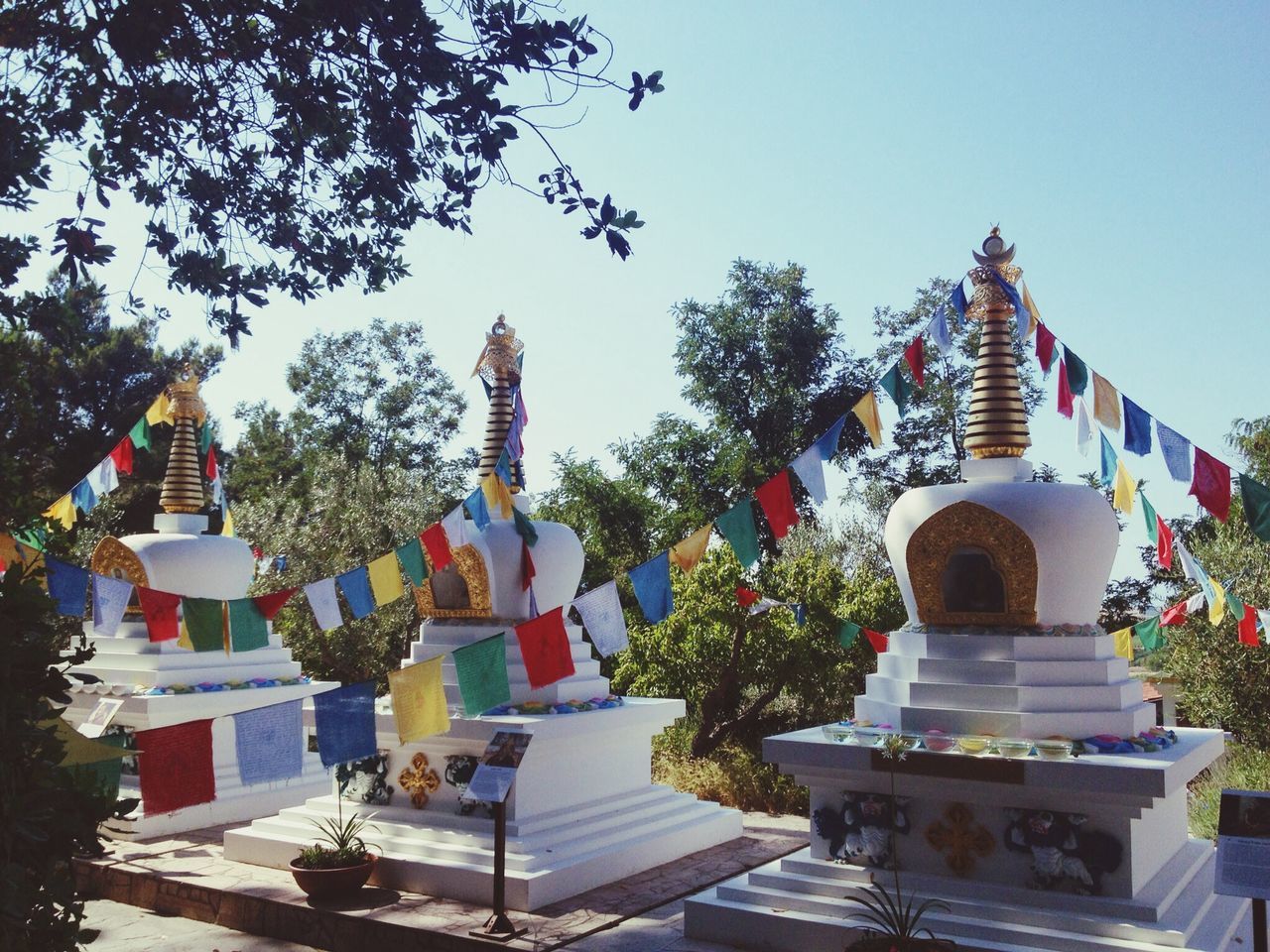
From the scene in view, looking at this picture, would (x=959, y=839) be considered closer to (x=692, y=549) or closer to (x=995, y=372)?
(x=692, y=549)

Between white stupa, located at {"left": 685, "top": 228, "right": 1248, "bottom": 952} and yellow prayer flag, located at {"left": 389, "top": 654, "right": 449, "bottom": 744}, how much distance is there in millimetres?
2060

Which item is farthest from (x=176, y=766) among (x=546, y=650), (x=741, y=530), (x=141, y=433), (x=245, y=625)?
(x=141, y=433)

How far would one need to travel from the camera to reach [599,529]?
19844 mm

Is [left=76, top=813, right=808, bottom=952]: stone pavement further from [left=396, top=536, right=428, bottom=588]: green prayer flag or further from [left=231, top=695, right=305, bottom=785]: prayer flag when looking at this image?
[left=396, top=536, right=428, bottom=588]: green prayer flag

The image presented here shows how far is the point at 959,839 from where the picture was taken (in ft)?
19.9

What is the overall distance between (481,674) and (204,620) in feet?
8.09

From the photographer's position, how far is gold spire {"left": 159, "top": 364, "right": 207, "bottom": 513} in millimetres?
12219

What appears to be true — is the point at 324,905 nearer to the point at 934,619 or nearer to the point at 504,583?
the point at 504,583

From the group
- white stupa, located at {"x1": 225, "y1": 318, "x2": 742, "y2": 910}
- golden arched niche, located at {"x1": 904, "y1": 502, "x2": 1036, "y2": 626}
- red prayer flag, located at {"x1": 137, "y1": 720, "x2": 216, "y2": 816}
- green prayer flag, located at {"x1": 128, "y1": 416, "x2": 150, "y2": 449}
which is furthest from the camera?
green prayer flag, located at {"x1": 128, "y1": 416, "x2": 150, "y2": 449}

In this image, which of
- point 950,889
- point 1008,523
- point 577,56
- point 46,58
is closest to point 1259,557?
point 1008,523

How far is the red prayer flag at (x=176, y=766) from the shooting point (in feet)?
19.4

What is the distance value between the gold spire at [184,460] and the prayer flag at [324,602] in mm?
5039

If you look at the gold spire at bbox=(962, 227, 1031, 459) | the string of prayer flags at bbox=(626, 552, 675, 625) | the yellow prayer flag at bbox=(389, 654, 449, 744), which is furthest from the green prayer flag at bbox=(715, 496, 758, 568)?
the yellow prayer flag at bbox=(389, 654, 449, 744)

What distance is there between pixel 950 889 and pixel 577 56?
5041 millimetres
